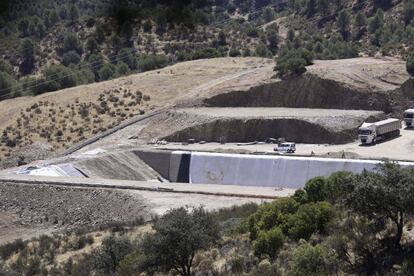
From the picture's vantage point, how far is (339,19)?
10469cm

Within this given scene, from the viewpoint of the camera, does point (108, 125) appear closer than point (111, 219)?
No

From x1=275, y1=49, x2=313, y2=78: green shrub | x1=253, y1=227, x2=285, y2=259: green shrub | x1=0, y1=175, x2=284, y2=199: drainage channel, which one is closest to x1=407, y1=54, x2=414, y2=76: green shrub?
x1=275, y1=49, x2=313, y2=78: green shrub

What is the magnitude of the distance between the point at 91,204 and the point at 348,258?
74.0ft

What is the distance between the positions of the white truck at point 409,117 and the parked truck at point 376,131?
290 cm

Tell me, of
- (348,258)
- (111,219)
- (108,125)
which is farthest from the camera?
(108,125)

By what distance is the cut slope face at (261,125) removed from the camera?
5703 centimetres

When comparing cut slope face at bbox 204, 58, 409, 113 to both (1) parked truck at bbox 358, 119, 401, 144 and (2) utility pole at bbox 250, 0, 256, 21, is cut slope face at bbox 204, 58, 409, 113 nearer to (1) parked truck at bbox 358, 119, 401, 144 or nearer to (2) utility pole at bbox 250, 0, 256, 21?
(1) parked truck at bbox 358, 119, 401, 144

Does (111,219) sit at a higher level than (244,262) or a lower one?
lower

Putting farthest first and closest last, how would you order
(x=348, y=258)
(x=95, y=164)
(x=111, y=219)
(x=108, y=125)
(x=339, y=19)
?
(x=339, y=19) < (x=108, y=125) < (x=95, y=164) < (x=111, y=219) < (x=348, y=258)

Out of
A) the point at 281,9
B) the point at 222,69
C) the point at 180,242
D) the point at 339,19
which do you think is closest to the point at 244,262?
the point at 180,242

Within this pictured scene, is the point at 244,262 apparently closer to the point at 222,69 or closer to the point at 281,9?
the point at 222,69

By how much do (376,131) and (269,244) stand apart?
2961cm

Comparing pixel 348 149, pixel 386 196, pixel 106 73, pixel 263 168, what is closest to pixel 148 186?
pixel 263 168

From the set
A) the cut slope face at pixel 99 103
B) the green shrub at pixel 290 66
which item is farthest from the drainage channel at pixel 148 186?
the green shrub at pixel 290 66
